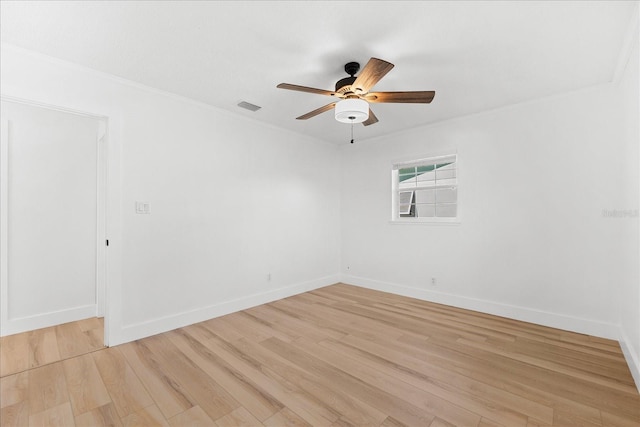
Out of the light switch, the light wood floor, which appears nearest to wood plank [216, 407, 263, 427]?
the light wood floor

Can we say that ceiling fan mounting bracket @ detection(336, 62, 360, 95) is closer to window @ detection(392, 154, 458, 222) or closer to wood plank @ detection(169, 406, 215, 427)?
window @ detection(392, 154, 458, 222)

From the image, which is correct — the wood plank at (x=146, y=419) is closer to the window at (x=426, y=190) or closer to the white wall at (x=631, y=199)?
the white wall at (x=631, y=199)

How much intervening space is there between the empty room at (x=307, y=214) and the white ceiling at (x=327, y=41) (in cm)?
2

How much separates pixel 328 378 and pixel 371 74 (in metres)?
2.32

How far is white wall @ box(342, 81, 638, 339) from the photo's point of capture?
9.75 feet


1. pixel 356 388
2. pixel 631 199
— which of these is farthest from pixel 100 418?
pixel 631 199

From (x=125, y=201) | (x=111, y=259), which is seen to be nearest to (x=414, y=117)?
(x=125, y=201)

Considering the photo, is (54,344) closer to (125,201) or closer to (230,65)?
(125,201)

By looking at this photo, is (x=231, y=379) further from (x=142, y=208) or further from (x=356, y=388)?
(x=142, y=208)

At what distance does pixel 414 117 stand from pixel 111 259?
3.93 m

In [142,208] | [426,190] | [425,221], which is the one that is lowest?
[425,221]

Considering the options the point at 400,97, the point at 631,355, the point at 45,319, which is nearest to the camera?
the point at 631,355

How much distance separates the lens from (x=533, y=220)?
133 inches

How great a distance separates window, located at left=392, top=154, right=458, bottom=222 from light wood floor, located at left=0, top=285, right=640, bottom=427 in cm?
161
